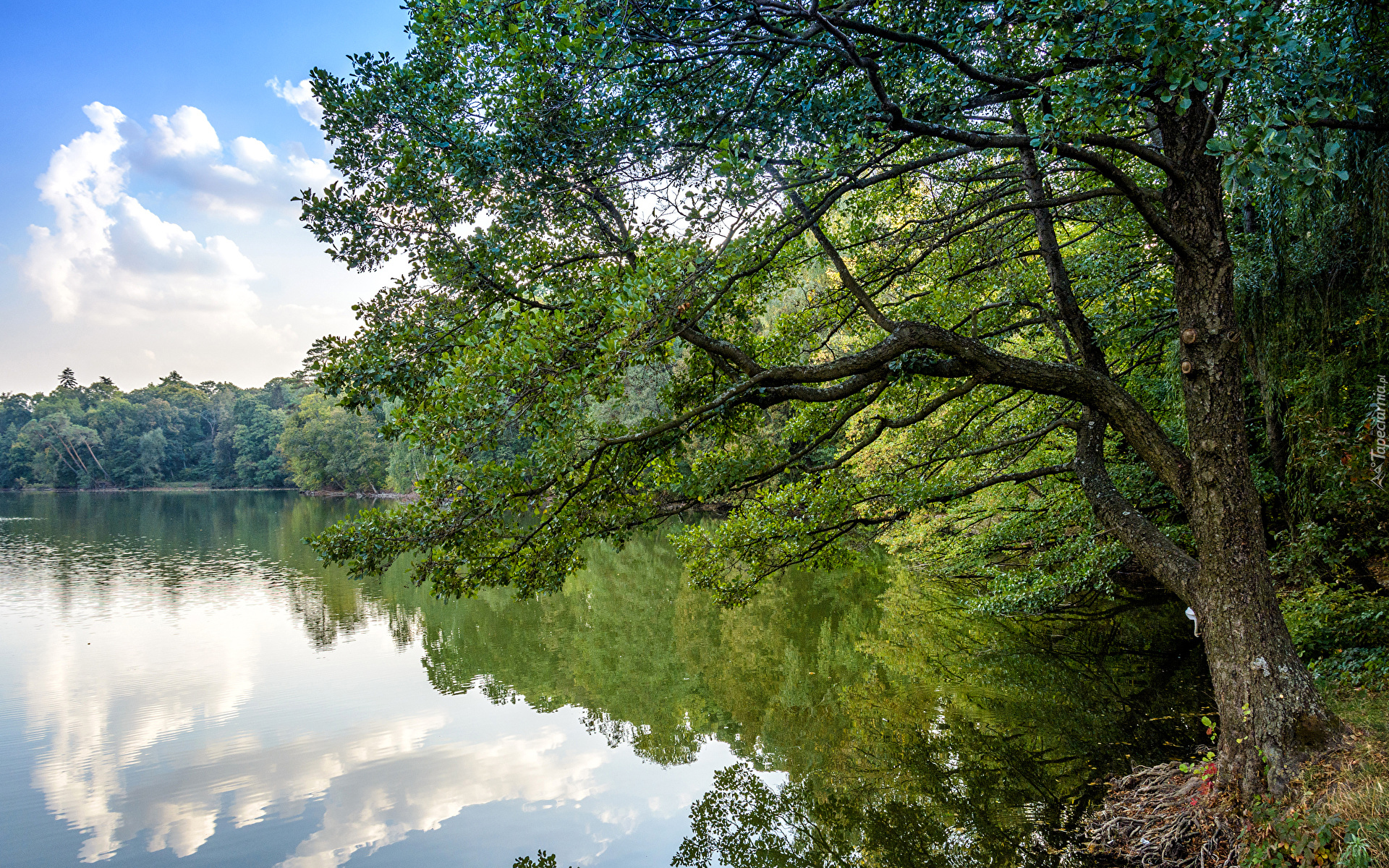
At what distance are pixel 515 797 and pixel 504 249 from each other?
5.37m

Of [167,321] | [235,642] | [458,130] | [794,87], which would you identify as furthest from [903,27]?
[167,321]

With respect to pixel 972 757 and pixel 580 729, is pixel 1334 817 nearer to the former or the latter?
pixel 972 757

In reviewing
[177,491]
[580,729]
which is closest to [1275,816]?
[580,729]

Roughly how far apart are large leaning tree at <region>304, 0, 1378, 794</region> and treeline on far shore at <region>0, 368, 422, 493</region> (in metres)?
53.0

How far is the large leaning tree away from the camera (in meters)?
3.95

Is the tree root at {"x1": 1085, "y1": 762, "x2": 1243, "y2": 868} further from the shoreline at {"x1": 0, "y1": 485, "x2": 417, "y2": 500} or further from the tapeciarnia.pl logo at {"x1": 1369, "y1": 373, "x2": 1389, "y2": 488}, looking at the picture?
the shoreline at {"x1": 0, "y1": 485, "x2": 417, "y2": 500}

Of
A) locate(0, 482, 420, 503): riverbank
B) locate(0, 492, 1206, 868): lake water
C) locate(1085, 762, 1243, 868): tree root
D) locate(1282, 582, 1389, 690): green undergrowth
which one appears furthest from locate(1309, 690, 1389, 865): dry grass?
locate(0, 482, 420, 503): riverbank

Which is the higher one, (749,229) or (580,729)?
(749,229)

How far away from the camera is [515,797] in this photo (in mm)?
7480

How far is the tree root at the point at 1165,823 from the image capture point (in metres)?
4.48

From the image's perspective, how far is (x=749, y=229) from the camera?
15.5ft

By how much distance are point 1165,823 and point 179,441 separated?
90601 mm

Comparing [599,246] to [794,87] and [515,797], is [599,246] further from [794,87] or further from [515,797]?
[515,797]

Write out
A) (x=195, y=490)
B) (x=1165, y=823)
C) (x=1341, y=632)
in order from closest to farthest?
(x=1165, y=823)
(x=1341, y=632)
(x=195, y=490)
